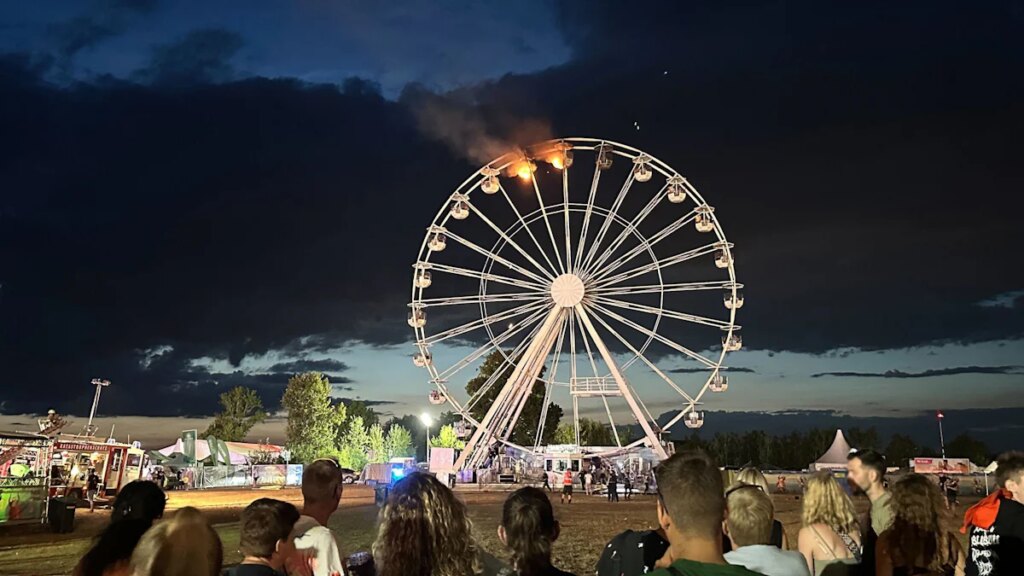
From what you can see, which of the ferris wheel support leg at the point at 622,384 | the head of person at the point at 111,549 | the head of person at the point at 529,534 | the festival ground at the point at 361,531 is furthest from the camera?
the ferris wheel support leg at the point at 622,384

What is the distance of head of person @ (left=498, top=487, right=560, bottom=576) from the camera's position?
3.77m

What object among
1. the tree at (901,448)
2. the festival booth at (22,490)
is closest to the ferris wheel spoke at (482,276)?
the festival booth at (22,490)

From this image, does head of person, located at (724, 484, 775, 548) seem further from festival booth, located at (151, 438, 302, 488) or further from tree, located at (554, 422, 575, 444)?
tree, located at (554, 422, 575, 444)

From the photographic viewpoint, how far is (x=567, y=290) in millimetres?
36781

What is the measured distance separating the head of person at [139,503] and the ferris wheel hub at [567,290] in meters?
32.7

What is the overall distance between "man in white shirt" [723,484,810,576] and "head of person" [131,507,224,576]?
2600 millimetres

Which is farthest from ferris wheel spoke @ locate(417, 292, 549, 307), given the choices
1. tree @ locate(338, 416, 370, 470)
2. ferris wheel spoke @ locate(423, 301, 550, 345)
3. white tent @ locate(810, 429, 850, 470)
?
tree @ locate(338, 416, 370, 470)

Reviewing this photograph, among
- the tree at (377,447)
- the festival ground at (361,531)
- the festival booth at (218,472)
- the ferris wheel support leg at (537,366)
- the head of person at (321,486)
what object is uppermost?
the ferris wheel support leg at (537,366)

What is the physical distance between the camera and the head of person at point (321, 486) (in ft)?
15.0

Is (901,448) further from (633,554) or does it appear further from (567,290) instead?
(633,554)

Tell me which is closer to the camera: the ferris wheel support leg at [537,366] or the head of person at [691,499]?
the head of person at [691,499]

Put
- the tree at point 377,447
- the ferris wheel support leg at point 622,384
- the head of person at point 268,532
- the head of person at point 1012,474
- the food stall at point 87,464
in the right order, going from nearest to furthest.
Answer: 1. the head of person at point 268,532
2. the head of person at point 1012,474
3. the food stall at point 87,464
4. the ferris wheel support leg at point 622,384
5. the tree at point 377,447

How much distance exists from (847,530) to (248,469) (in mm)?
49533

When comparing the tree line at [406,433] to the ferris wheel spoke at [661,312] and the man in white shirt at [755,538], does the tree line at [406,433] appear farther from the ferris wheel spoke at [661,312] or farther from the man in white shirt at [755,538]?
the man in white shirt at [755,538]
